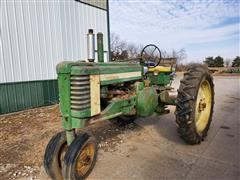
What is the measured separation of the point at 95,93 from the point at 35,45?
5447 mm

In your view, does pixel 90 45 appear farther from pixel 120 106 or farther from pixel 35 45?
pixel 35 45

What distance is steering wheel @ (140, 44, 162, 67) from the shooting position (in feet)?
14.1

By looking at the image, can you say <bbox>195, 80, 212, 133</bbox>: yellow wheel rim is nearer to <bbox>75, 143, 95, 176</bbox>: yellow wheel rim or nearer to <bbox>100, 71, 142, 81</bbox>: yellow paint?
<bbox>100, 71, 142, 81</bbox>: yellow paint

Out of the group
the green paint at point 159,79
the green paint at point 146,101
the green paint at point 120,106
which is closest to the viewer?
the green paint at point 120,106

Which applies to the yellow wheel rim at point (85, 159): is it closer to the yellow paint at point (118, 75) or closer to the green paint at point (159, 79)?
the yellow paint at point (118, 75)

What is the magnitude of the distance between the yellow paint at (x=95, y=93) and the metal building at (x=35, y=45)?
4.90 m

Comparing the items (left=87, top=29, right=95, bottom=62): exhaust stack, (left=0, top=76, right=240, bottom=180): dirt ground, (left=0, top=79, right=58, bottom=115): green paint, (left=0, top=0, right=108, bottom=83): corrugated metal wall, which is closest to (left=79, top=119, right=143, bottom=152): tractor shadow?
(left=0, top=76, right=240, bottom=180): dirt ground

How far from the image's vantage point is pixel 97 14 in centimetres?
973

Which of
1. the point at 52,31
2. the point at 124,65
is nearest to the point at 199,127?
the point at 124,65

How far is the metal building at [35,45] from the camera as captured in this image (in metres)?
6.60

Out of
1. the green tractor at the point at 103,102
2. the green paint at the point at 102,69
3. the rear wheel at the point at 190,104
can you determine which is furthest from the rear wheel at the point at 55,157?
the rear wheel at the point at 190,104

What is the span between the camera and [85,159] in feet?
9.11

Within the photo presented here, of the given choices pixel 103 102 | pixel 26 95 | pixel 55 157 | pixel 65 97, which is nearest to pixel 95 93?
pixel 65 97

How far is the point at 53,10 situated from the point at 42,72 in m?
2.23
